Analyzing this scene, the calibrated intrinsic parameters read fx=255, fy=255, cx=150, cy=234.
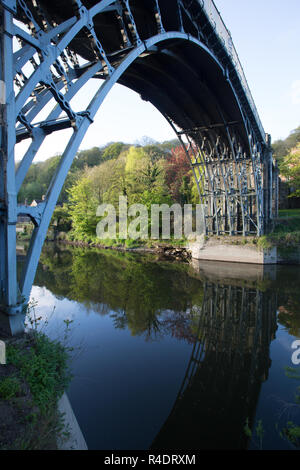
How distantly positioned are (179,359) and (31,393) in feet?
12.2

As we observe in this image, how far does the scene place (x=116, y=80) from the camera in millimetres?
5531

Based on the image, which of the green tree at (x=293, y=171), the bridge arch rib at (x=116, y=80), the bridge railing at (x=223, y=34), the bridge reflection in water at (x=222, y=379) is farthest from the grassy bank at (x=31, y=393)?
the green tree at (x=293, y=171)

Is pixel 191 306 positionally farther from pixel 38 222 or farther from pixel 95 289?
pixel 38 222

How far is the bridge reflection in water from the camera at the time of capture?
362cm

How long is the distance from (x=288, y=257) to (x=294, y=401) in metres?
14.1

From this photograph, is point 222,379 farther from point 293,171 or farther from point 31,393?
point 293,171

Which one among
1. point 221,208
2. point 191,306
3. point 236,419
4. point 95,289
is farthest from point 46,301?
point 221,208

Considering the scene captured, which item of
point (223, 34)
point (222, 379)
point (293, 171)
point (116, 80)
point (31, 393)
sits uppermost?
point (223, 34)

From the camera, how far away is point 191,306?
9.38 m

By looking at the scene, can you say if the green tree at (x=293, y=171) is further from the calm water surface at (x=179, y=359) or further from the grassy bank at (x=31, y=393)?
the grassy bank at (x=31, y=393)

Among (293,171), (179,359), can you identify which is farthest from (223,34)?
(293,171)

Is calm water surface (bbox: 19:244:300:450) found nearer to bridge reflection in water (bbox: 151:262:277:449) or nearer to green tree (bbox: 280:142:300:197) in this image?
bridge reflection in water (bbox: 151:262:277:449)

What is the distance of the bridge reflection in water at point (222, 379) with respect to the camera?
142 inches

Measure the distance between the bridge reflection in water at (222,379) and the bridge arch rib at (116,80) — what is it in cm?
311
